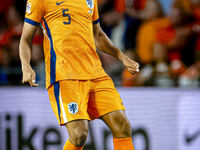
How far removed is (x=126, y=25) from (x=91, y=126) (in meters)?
1.86

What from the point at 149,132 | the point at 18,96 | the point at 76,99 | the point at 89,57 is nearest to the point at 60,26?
the point at 89,57

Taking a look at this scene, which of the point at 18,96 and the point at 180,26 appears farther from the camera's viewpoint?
the point at 180,26

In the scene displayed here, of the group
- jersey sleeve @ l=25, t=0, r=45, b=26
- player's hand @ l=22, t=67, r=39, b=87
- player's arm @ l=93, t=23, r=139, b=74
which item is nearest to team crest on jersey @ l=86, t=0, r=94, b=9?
player's arm @ l=93, t=23, r=139, b=74

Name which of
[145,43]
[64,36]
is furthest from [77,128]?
[145,43]

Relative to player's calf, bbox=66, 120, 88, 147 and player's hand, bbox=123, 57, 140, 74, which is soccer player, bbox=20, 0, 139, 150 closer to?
player's calf, bbox=66, 120, 88, 147

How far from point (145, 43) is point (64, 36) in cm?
296

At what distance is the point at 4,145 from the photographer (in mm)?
Answer: 5215

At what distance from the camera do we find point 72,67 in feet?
9.37

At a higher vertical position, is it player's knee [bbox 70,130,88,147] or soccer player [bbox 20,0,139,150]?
soccer player [bbox 20,0,139,150]

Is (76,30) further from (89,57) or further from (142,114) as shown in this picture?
(142,114)

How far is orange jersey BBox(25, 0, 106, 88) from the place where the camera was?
2846 millimetres

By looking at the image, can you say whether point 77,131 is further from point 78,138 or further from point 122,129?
point 122,129

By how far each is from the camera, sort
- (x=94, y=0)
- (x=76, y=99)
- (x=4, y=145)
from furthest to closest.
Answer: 1. (x=4, y=145)
2. (x=94, y=0)
3. (x=76, y=99)

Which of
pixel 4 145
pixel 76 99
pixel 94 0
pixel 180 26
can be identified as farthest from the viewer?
pixel 180 26
